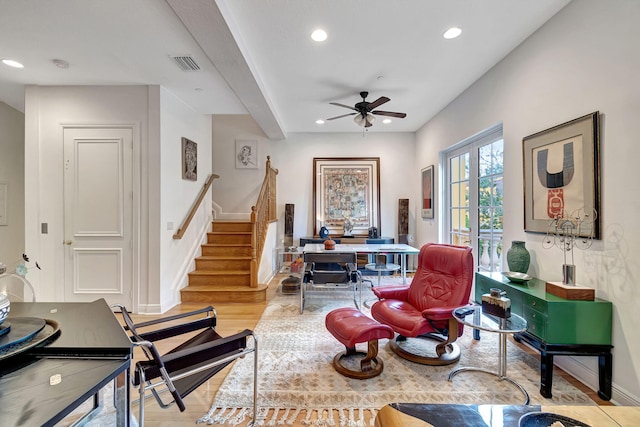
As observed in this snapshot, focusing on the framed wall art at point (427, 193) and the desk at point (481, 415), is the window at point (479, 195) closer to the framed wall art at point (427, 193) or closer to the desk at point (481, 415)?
the framed wall art at point (427, 193)

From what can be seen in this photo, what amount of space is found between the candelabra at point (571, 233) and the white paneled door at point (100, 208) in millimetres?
4781

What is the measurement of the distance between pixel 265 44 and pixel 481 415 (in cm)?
332

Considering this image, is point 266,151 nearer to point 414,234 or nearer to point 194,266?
point 194,266

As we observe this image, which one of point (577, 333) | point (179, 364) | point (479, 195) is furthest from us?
point (479, 195)

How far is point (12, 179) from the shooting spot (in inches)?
169

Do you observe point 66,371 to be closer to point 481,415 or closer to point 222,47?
point 481,415

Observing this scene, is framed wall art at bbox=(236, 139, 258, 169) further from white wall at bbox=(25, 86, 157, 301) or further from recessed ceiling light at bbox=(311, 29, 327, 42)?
recessed ceiling light at bbox=(311, 29, 327, 42)

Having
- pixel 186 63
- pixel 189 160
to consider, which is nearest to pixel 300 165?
pixel 189 160

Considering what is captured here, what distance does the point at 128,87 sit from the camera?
3545mm

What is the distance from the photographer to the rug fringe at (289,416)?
1718mm

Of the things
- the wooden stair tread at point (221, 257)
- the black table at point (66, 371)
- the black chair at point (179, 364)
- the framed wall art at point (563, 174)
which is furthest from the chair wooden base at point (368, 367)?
the wooden stair tread at point (221, 257)

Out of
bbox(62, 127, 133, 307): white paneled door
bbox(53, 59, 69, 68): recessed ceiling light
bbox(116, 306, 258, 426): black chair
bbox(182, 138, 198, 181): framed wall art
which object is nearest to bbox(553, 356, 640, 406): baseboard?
bbox(116, 306, 258, 426): black chair

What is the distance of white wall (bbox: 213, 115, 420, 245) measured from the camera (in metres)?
6.04

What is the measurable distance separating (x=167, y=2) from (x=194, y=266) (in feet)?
11.8
